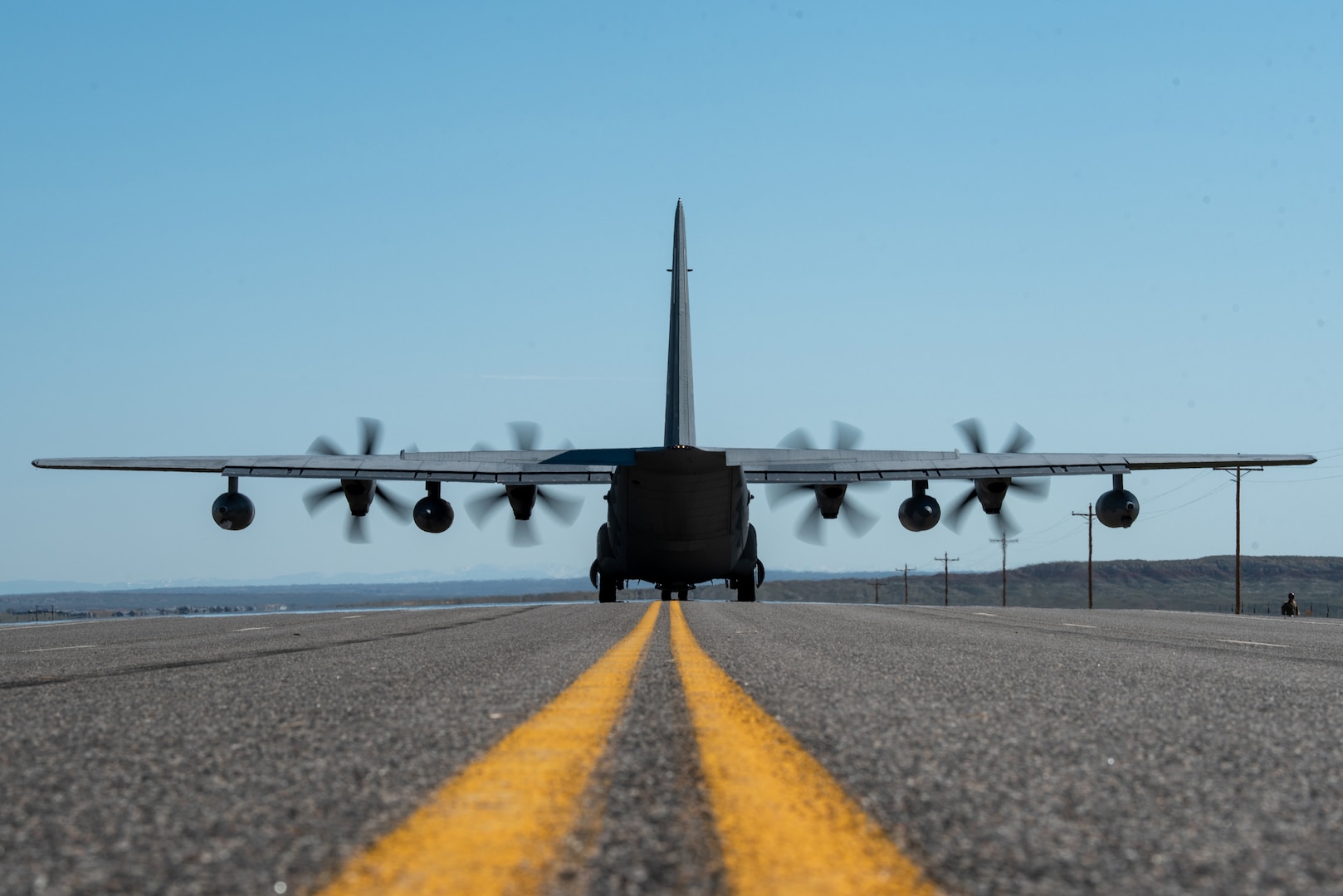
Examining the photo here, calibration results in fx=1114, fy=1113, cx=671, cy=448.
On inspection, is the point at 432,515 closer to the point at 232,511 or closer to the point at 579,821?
the point at 232,511

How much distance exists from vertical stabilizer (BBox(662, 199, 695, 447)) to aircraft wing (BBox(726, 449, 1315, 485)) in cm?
186

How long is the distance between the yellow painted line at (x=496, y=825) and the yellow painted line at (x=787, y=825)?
343 millimetres

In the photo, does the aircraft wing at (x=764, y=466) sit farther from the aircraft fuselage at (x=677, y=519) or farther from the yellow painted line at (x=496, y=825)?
the yellow painted line at (x=496, y=825)

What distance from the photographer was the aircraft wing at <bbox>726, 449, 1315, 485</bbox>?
2600cm

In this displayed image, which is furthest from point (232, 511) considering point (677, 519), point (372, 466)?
point (677, 519)

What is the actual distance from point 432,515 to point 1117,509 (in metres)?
16.2

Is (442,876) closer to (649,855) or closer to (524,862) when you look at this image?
(524,862)

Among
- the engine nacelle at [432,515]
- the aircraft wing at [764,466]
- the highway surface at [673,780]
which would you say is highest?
the aircraft wing at [764,466]

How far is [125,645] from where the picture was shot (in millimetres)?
10648

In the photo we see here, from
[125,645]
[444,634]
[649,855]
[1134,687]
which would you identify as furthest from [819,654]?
[125,645]

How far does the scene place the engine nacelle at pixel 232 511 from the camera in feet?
83.6

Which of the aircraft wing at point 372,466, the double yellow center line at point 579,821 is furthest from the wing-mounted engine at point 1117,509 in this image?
the double yellow center line at point 579,821

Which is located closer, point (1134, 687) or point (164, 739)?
point (164, 739)

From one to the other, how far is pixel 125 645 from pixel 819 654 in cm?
699
